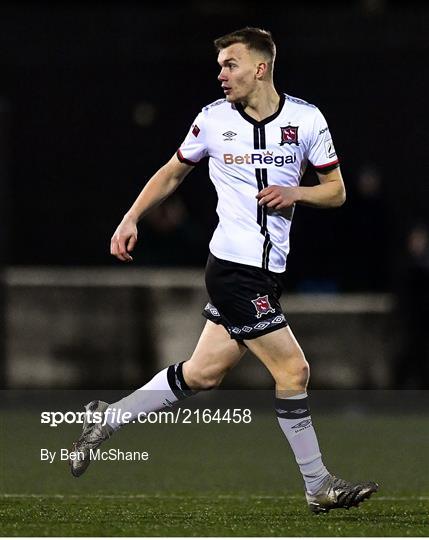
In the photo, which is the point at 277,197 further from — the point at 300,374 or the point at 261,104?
the point at 300,374

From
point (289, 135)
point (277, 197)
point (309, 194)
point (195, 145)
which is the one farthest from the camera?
point (195, 145)

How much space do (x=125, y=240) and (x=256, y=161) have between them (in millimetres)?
838

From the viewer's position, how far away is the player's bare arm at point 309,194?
9.33 meters

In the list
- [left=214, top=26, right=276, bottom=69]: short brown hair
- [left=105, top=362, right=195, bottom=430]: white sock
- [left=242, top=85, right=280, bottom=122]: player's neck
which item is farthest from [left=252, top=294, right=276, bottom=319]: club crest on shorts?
[left=214, top=26, right=276, bottom=69]: short brown hair

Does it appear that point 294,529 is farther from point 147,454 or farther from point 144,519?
point 147,454

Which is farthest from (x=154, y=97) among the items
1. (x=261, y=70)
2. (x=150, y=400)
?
(x=261, y=70)

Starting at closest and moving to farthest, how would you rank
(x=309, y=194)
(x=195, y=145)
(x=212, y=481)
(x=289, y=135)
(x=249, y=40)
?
(x=309, y=194), (x=289, y=135), (x=249, y=40), (x=195, y=145), (x=212, y=481)

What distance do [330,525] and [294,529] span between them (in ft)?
0.90

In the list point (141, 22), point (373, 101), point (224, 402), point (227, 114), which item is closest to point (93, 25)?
point (141, 22)

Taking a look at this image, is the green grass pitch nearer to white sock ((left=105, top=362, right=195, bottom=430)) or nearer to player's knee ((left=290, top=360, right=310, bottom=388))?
white sock ((left=105, top=362, right=195, bottom=430))

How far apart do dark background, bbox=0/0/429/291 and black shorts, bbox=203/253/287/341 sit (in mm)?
9302

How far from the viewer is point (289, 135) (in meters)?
9.61

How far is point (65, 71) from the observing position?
2012 centimetres

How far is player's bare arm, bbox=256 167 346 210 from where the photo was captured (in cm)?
933
